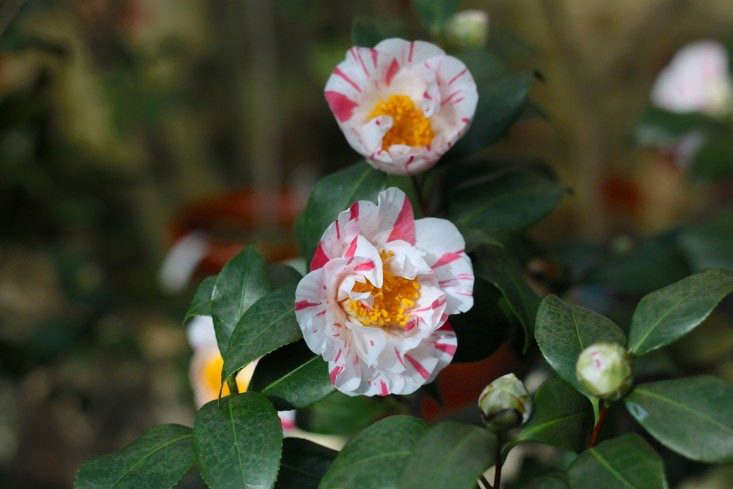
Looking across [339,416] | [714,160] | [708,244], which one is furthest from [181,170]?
[339,416]

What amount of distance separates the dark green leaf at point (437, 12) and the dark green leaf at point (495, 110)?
0.10 metres

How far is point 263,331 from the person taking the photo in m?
0.54

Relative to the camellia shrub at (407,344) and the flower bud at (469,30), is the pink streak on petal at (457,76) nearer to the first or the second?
the camellia shrub at (407,344)

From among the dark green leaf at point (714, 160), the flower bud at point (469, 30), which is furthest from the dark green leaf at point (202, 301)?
the dark green leaf at point (714, 160)

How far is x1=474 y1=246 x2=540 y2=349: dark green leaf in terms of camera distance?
580 millimetres

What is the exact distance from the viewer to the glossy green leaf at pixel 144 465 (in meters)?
0.53

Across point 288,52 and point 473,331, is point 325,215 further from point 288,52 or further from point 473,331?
point 288,52

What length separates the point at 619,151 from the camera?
2.60 m

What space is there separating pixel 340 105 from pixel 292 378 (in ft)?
0.62

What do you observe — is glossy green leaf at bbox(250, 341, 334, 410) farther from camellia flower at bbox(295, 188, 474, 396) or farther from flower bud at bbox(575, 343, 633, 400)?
flower bud at bbox(575, 343, 633, 400)

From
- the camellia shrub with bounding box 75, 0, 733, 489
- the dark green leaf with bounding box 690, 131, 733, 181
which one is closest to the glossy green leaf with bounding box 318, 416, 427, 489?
the camellia shrub with bounding box 75, 0, 733, 489

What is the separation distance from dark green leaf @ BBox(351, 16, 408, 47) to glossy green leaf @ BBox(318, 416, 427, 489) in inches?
11.9

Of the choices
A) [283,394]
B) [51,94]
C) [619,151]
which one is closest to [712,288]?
[283,394]

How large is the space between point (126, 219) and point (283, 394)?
5.95 ft
